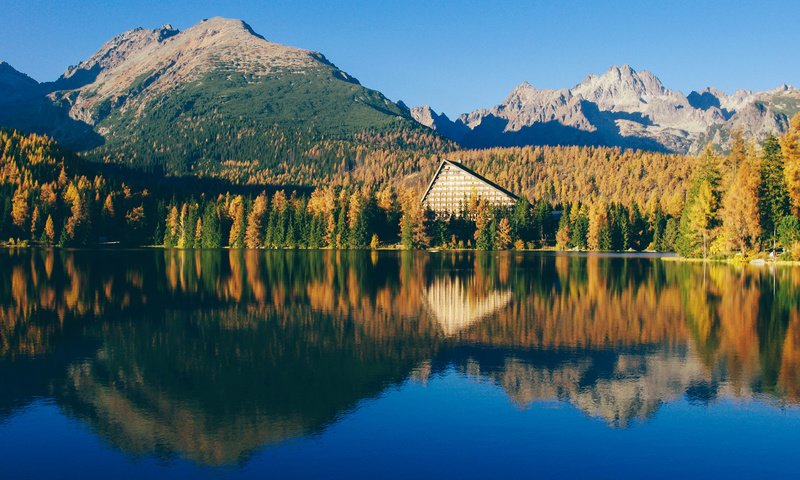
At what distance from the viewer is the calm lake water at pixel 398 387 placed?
22469mm

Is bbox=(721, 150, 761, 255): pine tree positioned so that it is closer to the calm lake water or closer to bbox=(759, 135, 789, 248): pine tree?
bbox=(759, 135, 789, 248): pine tree

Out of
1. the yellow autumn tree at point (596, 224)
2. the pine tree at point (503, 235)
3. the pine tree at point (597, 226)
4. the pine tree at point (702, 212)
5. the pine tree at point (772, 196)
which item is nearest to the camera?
the pine tree at point (772, 196)

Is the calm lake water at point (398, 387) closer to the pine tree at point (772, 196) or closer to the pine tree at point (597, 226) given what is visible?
the pine tree at point (772, 196)

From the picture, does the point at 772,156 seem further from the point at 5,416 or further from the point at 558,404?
the point at 5,416

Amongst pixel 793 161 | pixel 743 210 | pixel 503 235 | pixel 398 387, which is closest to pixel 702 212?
pixel 743 210

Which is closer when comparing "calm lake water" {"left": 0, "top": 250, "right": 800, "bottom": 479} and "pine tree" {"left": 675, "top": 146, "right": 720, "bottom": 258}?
"calm lake water" {"left": 0, "top": 250, "right": 800, "bottom": 479}

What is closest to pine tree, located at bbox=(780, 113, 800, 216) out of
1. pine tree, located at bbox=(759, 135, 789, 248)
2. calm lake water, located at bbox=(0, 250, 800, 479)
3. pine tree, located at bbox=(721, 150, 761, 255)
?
pine tree, located at bbox=(759, 135, 789, 248)

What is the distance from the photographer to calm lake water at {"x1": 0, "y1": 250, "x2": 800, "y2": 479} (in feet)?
73.7

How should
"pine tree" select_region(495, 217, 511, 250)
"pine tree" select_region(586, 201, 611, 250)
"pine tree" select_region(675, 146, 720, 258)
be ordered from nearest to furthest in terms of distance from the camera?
1. "pine tree" select_region(675, 146, 720, 258)
2. "pine tree" select_region(586, 201, 611, 250)
3. "pine tree" select_region(495, 217, 511, 250)

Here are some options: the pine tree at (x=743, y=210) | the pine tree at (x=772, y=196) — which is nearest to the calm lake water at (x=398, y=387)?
the pine tree at (x=743, y=210)

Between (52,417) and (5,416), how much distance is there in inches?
67.4

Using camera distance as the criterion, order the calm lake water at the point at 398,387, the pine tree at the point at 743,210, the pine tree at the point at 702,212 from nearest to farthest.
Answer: the calm lake water at the point at 398,387 < the pine tree at the point at 743,210 < the pine tree at the point at 702,212

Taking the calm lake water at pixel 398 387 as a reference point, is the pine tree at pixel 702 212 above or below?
above

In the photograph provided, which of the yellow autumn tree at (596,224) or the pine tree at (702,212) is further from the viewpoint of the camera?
the yellow autumn tree at (596,224)
